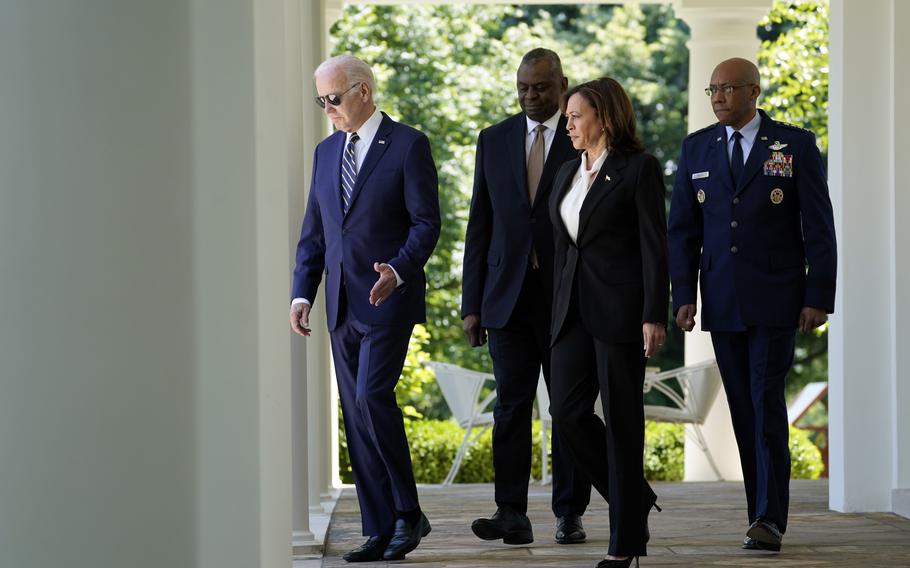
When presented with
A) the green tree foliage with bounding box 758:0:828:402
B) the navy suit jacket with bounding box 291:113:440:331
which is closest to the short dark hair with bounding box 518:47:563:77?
the navy suit jacket with bounding box 291:113:440:331

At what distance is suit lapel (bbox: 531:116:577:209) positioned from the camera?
6.41 m

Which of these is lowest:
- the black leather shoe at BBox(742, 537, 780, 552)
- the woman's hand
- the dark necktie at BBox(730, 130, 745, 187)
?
the black leather shoe at BBox(742, 537, 780, 552)

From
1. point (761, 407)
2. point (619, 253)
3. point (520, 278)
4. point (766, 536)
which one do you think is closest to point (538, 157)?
point (520, 278)

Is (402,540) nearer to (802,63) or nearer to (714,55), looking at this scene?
(714,55)

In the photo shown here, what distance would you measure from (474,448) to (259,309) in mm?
10877

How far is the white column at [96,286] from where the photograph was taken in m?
3.22

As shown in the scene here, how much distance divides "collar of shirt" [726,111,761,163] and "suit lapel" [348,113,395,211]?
162cm

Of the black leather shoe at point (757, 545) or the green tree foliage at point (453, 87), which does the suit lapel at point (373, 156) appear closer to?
the black leather shoe at point (757, 545)

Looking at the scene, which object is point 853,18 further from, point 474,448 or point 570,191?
point 474,448

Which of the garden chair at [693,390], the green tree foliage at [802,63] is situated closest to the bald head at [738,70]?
the garden chair at [693,390]

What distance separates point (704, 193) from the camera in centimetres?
649

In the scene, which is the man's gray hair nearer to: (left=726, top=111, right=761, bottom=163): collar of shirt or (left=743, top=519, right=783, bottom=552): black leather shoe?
(left=726, top=111, right=761, bottom=163): collar of shirt

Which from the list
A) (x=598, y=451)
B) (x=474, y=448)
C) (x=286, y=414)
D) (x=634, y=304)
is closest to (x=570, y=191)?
(x=634, y=304)

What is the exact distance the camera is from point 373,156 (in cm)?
600
